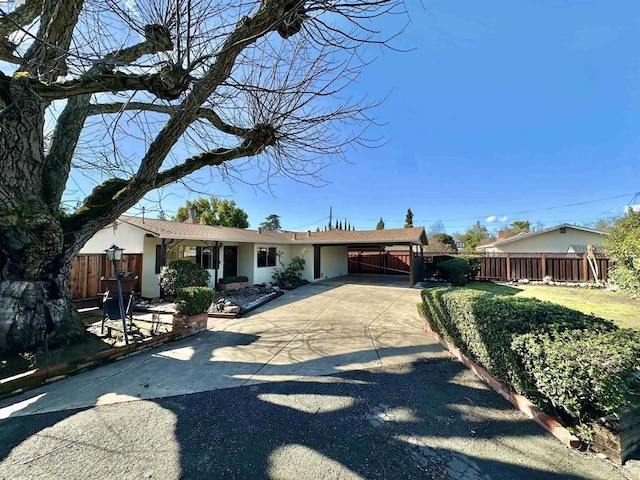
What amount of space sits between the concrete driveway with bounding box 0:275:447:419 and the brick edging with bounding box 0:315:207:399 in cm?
13

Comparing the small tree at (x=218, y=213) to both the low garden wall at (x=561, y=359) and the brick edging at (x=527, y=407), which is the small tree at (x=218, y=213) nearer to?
the brick edging at (x=527, y=407)

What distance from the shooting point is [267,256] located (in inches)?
588

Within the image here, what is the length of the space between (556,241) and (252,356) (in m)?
22.8

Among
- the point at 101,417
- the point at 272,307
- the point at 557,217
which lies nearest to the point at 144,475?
the point at 101,417

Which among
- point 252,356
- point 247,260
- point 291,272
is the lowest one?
point 252,356

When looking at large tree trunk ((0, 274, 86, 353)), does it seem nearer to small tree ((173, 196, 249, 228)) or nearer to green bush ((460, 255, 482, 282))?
green bush ((460, 255, 482, 282))

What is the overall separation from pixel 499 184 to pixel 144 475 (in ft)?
102

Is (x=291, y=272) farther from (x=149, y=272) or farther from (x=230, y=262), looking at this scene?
(x=149, y=272)

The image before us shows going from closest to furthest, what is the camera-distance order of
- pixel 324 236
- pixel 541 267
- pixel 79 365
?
pixel 79 365 < pixel 541 267 < pixel 324 236

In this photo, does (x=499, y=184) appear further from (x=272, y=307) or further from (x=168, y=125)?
(x=168, y=125)

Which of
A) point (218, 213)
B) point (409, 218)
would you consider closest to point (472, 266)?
point (218, 213)

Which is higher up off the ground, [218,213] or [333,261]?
[218,213]

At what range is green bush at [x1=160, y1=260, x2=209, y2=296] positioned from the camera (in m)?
9.58

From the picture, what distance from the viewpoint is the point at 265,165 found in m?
5.67
